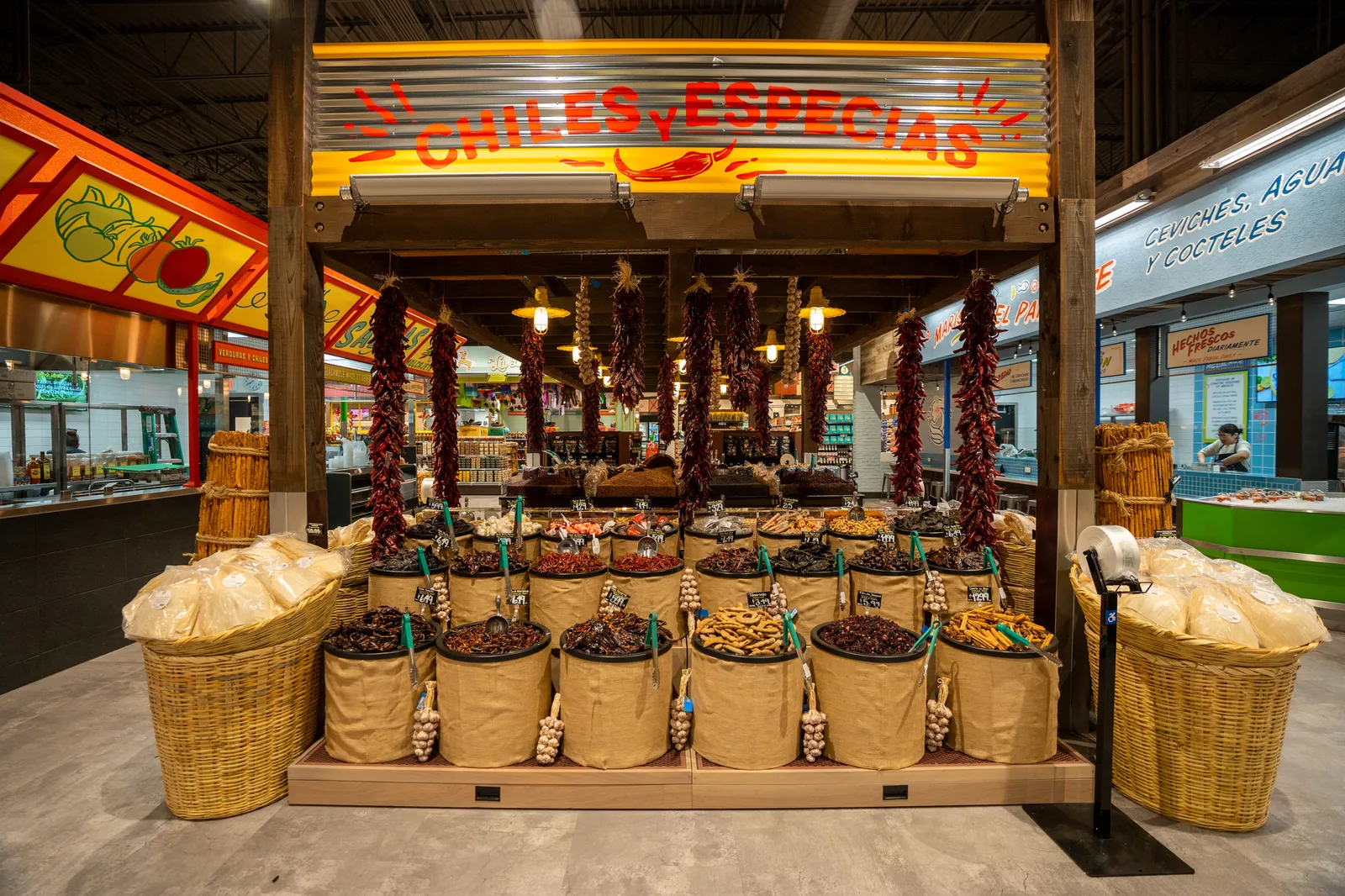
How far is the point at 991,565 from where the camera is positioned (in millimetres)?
3643

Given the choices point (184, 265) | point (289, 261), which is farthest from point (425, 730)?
point (184, 265)

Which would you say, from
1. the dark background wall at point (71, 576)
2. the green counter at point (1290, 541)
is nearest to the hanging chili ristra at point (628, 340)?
the dark background wall at point (71, 576)

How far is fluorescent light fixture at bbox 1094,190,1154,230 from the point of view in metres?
7.05

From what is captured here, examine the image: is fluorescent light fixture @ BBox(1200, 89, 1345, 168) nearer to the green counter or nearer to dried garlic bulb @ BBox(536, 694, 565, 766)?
the green counter

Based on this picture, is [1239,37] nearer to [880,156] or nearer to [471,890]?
[880,156]

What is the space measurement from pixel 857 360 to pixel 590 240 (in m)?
13.4

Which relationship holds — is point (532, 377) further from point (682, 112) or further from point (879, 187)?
point (879, 187)

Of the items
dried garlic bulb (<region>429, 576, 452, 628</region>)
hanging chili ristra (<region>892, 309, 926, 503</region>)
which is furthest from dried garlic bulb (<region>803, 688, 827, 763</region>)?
hanging chili ristra (<region>892, 309, 926, 503</region>)

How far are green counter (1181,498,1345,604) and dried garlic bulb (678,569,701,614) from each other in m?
6.14

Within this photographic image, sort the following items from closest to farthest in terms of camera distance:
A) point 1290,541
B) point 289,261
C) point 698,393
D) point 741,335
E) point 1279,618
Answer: point 1279,618 < point 289,261 < point 698,393 < point 741,335 < point 1290,541

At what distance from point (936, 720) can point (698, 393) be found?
2910 mm

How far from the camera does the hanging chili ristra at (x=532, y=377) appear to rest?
22.4 feet

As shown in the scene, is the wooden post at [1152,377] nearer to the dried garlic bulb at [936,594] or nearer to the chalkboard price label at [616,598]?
the dried garlic bulb at [936,594]

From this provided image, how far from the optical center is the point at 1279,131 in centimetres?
530
